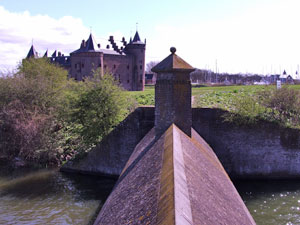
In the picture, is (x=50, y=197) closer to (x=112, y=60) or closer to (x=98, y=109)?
(x=98, y=109)

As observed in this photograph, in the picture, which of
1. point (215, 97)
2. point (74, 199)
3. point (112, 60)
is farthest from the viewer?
point (112, 60)

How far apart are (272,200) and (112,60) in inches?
1783

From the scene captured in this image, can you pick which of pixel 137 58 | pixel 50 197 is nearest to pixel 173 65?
pixel 50 197

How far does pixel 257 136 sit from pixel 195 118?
3.89 meters

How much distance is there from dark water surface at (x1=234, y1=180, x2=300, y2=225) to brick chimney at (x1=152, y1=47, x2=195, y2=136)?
231 inches

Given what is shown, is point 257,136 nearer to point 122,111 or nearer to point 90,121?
point 122,111

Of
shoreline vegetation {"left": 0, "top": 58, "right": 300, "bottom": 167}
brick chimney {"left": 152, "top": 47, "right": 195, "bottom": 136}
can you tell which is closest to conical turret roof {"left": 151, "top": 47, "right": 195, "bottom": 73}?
brick chimney {"left": 152, "top": 47, "right": 195, "bottom": 136}

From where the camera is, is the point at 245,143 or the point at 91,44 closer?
the point at 245,143

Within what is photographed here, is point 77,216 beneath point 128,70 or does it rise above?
beneath

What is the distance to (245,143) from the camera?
1616cm

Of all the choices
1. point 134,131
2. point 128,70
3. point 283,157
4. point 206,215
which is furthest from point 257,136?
point 128,70

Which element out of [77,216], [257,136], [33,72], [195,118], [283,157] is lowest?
[77,216]

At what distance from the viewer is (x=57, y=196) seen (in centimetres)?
1503

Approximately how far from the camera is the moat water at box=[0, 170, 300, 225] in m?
12.4
